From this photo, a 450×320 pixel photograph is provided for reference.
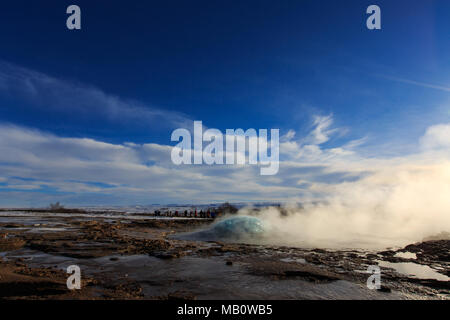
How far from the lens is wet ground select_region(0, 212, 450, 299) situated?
21.9 ft

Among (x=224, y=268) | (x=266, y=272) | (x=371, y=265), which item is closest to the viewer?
(x=266, y=272)

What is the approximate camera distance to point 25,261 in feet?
34.1

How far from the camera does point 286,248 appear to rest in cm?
1444

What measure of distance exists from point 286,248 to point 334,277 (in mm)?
6226

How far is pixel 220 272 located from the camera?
8.97m

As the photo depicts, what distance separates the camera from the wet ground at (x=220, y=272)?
667 centimetres

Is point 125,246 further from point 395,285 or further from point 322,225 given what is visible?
point 322,225

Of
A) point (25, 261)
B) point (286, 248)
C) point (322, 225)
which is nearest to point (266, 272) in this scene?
point (286, 248)
